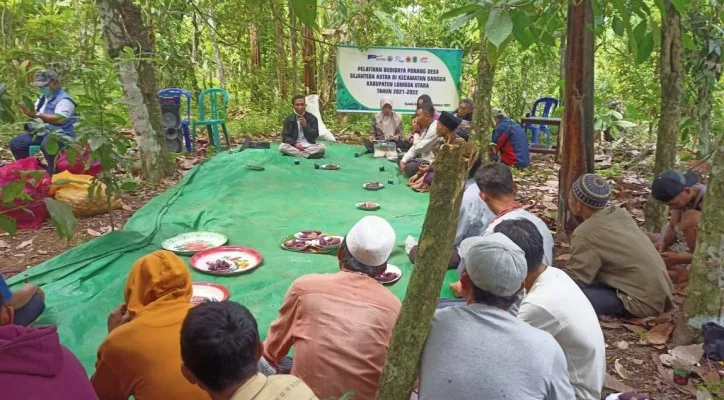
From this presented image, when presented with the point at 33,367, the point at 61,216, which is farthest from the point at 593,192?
the point at 33,367

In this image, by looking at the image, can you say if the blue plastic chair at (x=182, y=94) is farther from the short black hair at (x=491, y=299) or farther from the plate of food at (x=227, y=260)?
the short black hair at (x=491, y=299)

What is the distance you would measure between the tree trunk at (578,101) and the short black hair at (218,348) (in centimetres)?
359

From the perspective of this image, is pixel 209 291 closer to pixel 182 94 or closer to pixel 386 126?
pixel 182 94

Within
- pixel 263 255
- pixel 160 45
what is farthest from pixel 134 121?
pixel 160 45

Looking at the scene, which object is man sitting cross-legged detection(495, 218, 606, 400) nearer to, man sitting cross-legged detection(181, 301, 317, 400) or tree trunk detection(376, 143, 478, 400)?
tree trunk detection(376, 143, 478, 400)

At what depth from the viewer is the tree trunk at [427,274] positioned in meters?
1.38

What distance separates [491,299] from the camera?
5.96 feet

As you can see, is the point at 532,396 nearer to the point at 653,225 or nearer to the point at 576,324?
the point at 576,324

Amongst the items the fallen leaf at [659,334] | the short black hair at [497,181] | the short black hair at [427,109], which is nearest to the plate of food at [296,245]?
the short black hair at [497,181]

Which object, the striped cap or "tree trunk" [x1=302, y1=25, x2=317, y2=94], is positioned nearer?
the striped cap

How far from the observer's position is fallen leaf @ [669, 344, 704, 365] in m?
2.97

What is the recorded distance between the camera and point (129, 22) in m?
5.99

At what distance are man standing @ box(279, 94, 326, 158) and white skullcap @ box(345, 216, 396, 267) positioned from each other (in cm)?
536

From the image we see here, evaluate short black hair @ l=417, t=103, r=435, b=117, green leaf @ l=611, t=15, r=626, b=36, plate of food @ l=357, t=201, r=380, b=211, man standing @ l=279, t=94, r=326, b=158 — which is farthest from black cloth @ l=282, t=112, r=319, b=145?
green leaf @ l=611, t=15, r=626, b=36
